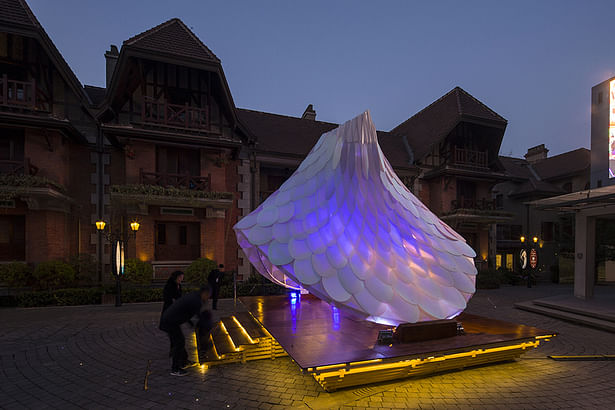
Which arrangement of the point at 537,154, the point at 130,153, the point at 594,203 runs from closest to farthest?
the point at 594,203
the point at 130,153
the point at 537,154

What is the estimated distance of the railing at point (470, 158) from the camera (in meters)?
21.7

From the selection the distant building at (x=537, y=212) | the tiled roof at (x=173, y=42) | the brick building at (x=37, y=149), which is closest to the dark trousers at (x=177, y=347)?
the brick building at (x=37, y=149)

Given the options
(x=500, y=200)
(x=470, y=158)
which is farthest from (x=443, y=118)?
(x=500, y=200)

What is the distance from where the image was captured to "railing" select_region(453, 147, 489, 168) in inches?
853

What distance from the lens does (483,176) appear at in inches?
845

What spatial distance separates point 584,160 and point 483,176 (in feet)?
39.7

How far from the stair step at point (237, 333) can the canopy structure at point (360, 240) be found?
157 centimetres

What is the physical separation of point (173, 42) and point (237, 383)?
1550 cm

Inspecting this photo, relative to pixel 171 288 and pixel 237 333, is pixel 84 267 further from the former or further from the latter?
pixel 237 333

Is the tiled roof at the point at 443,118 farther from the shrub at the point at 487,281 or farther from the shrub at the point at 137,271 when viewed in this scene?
the shrub at the point at 137,271

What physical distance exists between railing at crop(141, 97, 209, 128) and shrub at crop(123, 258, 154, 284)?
658cm

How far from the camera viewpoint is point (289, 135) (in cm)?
2038

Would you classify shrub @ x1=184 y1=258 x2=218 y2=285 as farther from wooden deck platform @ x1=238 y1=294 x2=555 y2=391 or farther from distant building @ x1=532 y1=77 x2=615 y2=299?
distant building @ x1=532 y1=77 x2=615 y2=299

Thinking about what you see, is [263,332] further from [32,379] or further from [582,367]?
[582,367]
